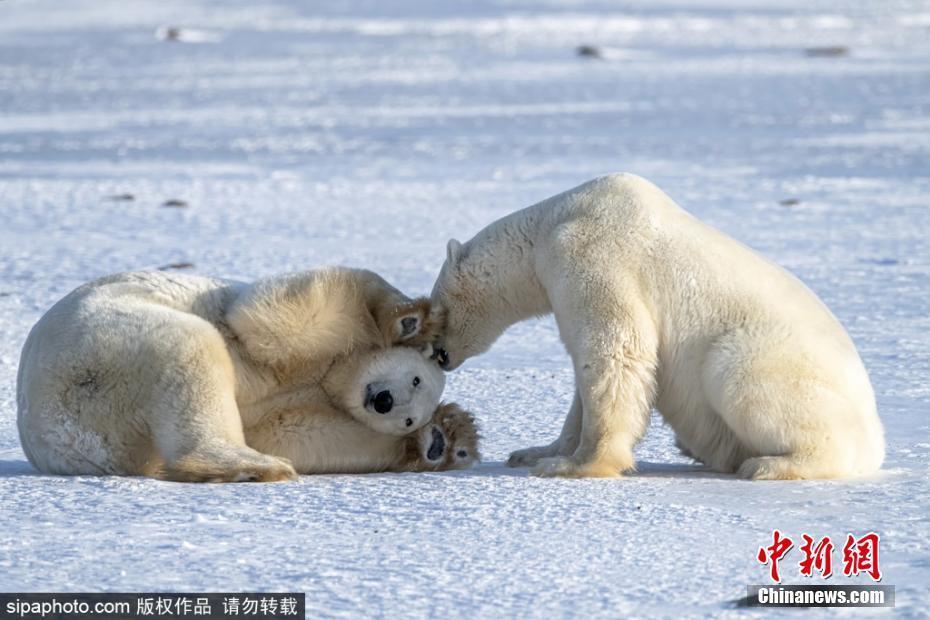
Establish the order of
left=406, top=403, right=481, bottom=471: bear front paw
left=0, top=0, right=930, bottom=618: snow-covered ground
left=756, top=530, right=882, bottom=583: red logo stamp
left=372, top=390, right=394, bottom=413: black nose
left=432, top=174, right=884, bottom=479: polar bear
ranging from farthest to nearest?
left=406, top=403, right=481, bottom=471: bear front paw
left=372, top=390, right=394, bottom=413: black nose
left=432, top=174, right=884, bottom=479: polar bear
left=0, top=0, right=930, bottom=618: snow-covered ground
left=756, top=530, right=882, bottom=583: red logo stamp

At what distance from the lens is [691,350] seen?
4.19 m

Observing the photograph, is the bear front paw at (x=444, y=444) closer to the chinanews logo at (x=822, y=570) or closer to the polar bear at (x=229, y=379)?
the polar bear at (x=229, y=379)

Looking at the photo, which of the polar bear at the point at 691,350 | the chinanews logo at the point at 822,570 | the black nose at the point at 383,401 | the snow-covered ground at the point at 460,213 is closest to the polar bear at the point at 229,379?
the black nose at the point at 383,401

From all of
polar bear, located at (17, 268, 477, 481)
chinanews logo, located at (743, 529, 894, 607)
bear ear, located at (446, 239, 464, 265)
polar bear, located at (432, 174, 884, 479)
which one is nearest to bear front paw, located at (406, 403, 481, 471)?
polar bear, located at (17, 268, 477, 481)

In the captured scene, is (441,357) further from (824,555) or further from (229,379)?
(824,555)

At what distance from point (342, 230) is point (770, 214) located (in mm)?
2685

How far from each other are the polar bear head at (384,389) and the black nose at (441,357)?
0.58 ft

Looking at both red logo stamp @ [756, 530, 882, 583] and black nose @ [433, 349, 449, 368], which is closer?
red logo stamp @ [756, 530, 882, 583]

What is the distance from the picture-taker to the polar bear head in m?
4.21

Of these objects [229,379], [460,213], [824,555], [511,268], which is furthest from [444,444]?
[460,213]

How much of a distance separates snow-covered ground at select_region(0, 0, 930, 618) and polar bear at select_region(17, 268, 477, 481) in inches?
4.6

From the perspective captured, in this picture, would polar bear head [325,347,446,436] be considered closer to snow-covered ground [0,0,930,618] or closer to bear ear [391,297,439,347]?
bear ear [391,297,439,347]

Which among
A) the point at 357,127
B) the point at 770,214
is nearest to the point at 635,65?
the point at 357,127

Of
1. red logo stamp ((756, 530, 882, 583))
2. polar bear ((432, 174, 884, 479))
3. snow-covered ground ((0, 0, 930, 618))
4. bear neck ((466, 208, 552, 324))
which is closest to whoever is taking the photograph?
red logo stamp ((756, 530, 882, 583))
